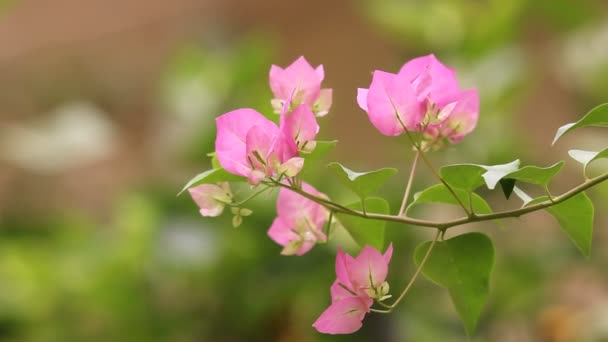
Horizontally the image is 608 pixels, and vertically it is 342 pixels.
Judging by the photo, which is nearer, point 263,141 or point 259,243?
point 263,141

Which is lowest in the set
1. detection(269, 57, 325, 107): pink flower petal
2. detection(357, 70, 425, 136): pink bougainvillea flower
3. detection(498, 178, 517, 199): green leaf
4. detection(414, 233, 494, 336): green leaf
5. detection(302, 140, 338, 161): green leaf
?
detection(414, 233, 494, 336): green leaf

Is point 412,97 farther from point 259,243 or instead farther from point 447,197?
point 259,243

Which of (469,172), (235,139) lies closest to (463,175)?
(469,172)

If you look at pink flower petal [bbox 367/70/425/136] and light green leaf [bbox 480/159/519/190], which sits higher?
pink flower petal [bbox 367/70/425/136]

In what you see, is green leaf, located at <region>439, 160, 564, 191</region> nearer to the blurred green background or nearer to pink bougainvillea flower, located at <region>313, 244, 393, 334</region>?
Result: pink bougainvillea flower, located at <region>313, 244, 393, 334</region>

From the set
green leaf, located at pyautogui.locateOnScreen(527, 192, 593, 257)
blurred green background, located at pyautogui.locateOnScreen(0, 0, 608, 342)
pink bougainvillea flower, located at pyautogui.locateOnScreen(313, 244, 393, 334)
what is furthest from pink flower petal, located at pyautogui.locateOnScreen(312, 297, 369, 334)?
blurred green background, located at pyautogui.locateOnScreen(0, 0, 608, 342)

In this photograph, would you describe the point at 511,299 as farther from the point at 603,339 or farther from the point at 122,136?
the point at 122,136
